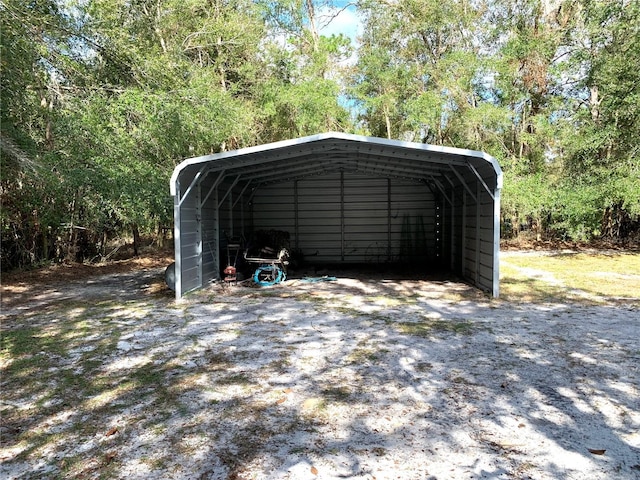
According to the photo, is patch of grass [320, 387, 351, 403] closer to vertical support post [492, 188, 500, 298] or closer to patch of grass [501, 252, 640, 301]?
vertical support post [492, 188, 500, 298]

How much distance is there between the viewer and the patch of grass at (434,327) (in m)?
4.84

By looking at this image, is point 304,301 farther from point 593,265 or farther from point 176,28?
point 176,28

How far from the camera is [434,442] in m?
2.48

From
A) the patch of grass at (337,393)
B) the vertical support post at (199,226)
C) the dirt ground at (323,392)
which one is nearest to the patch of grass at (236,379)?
the dirt ground at (323,392)

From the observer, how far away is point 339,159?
29.7ft

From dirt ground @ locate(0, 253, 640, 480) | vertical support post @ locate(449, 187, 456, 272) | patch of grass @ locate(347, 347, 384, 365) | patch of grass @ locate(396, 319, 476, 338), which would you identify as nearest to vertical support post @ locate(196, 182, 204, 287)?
dirt ground @ locate(0, 253, 640, 480)

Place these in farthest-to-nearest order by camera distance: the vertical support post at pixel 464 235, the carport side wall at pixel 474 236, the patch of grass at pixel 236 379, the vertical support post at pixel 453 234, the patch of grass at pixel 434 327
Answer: the vertical support post at pixel 453 234, the vertical support post at pixel 464 235, the carport side wall at pixel 474 236, the patch of grass at pixel 434 327, the patch of grass at pixel 236 379

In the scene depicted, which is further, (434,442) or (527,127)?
(527,127)

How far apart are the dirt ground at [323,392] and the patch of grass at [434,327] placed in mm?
23

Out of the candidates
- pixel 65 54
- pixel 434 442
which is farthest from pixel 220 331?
pixel 65 54

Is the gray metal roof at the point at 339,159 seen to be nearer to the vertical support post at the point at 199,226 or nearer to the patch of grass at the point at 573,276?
the vertical support post at the point at 199,226

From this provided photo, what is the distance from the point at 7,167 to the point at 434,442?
22.2 ft

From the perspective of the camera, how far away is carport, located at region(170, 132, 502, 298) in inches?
263

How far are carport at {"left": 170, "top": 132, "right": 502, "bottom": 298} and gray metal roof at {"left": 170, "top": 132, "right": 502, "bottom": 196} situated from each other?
2 centimetres
